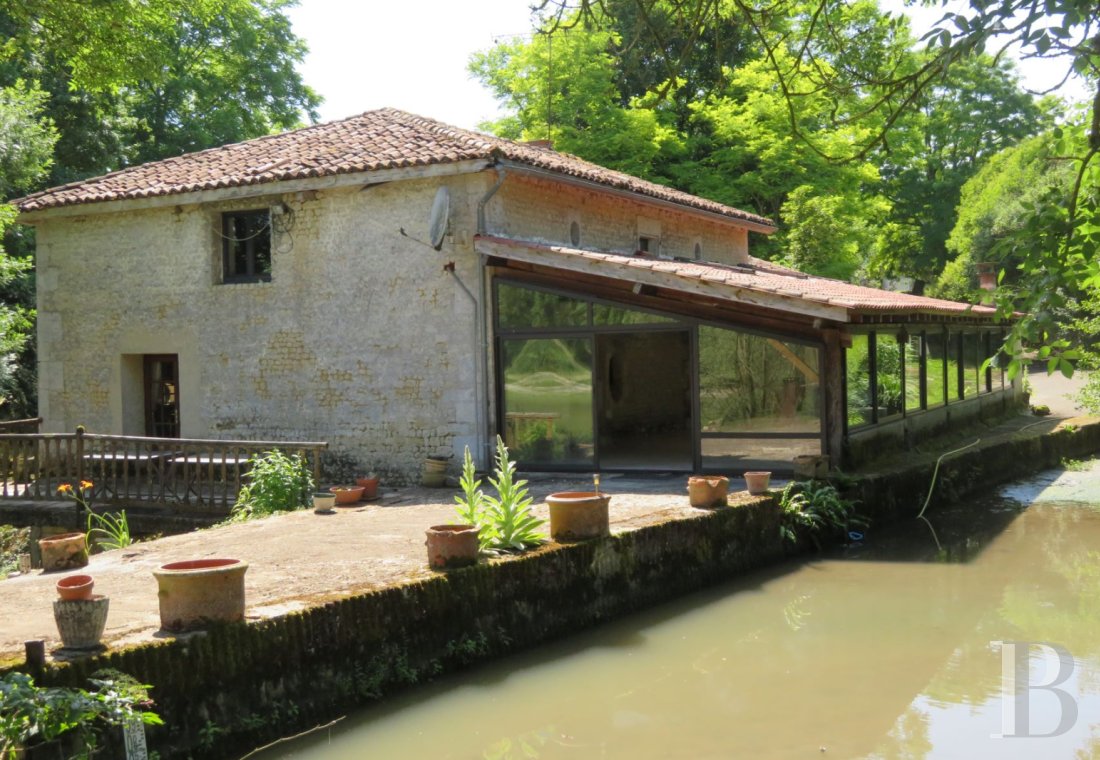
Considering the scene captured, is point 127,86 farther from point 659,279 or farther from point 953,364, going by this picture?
point 953,364

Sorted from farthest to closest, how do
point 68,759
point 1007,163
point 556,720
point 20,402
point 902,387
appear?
point 1007,163 → point 20,402 → point 902,387 → point 556,720 → point 68,759

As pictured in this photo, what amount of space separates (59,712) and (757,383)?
10207mm

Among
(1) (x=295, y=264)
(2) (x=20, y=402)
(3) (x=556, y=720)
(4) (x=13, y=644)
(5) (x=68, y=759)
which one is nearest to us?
(5) (x=68, y=759)

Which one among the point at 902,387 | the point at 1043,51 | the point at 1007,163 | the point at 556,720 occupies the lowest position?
the point at 556,720

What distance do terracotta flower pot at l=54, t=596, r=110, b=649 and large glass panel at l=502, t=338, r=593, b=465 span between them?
910cm

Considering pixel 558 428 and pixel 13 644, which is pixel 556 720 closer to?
pixel 13 644

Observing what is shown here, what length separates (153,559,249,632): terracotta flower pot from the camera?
6188 millimetres

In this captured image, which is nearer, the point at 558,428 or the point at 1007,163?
the point at 558,428

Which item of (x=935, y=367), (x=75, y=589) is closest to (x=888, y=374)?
(x=935, y=367)

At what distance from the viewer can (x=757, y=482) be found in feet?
39.5

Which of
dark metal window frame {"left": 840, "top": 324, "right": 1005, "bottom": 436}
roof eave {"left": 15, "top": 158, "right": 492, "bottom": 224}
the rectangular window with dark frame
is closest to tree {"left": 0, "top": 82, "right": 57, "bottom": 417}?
roof eave {"left": 15, "top": 158, "right": 492, "bottom": 224}

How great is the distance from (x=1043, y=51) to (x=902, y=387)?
1329 cm

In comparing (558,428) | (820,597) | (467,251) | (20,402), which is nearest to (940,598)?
(820,597)

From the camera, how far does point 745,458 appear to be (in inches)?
547
